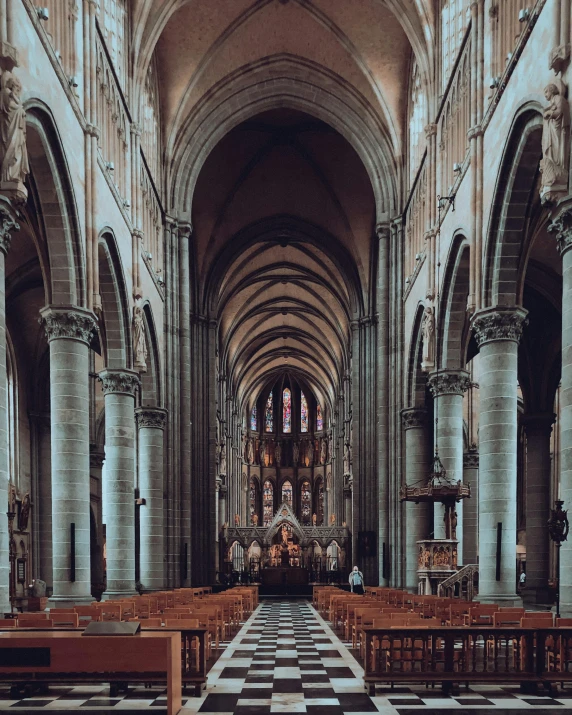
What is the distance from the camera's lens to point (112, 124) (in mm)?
25953

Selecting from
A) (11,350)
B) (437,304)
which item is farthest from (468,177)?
(11,350)

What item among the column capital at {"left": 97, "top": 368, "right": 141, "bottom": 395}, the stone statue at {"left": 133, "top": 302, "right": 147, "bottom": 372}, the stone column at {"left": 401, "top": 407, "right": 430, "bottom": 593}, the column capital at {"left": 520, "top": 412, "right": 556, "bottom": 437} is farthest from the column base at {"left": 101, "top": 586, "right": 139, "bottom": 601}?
the column capital at {"left": 520, "top": 412, "right": 556, "bottom": 437}

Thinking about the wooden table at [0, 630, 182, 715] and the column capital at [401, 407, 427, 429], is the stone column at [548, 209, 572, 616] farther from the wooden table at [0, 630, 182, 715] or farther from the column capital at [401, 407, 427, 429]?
the column capital at [401, 407, 427, 429]

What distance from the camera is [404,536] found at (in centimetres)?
3488

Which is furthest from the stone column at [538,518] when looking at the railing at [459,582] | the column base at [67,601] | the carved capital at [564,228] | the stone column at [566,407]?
the carved capital at [564,228]

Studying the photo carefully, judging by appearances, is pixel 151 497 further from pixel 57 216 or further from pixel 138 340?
pixel 57 216

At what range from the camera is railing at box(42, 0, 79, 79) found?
62.5 ft

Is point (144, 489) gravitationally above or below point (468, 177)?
below

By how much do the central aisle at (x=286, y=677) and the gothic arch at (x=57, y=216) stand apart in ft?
29.5

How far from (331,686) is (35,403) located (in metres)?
28.0

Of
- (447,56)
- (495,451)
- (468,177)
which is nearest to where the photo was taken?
(495,451)

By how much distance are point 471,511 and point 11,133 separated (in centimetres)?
3062

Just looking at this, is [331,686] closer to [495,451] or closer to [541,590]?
[495,451]

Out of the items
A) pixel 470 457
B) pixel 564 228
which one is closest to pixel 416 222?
pixel 470 457
